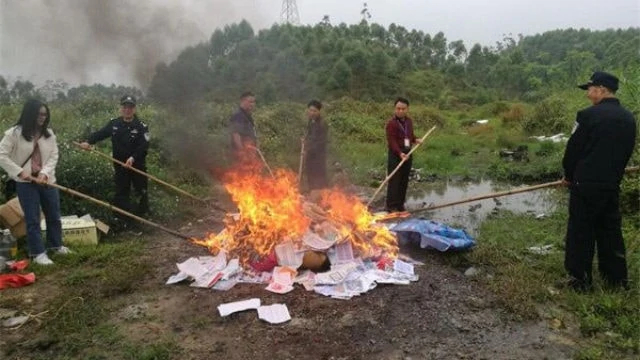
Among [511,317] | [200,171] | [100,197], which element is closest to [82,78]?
[100,197]

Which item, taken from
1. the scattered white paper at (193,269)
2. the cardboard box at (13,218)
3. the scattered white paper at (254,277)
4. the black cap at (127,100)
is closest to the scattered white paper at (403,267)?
the scattered white paper at (254,277)

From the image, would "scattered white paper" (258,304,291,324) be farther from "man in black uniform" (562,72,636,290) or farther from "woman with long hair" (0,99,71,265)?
"man in black uniform" (562,72,636,290)

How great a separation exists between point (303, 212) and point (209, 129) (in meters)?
7.16

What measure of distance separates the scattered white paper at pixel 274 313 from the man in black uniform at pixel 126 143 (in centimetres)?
369

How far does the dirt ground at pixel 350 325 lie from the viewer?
14.4ft

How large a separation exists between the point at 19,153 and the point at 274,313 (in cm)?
384

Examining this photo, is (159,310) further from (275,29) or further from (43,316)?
(275,29)

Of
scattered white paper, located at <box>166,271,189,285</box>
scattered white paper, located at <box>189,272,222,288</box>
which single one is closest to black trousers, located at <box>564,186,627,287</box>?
scattered white paper, located at <box>189,272,222,288</box>

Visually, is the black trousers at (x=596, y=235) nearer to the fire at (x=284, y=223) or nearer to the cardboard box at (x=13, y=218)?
the fire at (x=284, y=223)

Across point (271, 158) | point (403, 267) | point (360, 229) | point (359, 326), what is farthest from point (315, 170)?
point (359, 326)

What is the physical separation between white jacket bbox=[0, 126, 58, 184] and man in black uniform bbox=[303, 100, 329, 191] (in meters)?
4.21

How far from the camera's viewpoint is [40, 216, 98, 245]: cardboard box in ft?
23.2

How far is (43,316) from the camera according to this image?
5.01 metres

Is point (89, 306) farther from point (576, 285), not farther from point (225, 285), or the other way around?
point (576, 285)
